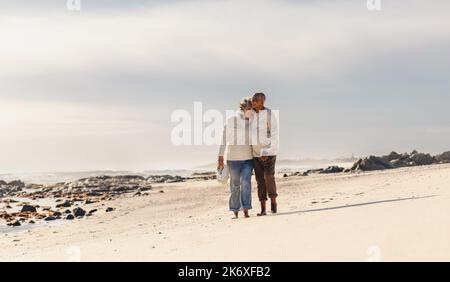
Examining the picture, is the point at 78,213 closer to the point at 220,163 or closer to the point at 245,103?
the point at 220,163

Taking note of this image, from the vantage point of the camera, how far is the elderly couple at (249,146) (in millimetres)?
12156

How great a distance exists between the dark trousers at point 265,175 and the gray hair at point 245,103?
1.17 meters

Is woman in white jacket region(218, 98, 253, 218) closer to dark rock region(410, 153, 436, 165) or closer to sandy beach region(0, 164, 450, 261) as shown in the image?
sandy beach region(0, 164, 450, 261)

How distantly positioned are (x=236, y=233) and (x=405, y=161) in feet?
112

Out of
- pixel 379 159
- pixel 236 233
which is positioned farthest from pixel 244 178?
pixel 379 159

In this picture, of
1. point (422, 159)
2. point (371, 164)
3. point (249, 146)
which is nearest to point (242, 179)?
point (249, 146)

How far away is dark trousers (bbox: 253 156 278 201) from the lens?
486 inches

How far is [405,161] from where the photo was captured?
40.7m

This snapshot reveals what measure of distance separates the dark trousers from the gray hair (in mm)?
1166

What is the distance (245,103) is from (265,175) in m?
1.63

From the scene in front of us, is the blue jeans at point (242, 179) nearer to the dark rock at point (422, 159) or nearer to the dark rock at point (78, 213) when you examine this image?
the dark rock at point (78, 213)
